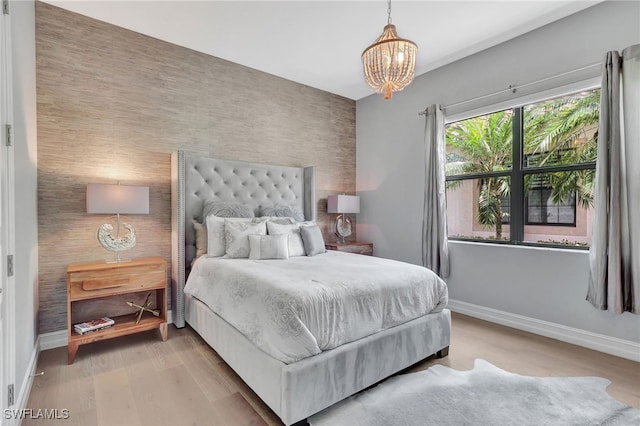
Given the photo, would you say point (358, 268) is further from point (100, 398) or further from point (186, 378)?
point (100, 398)

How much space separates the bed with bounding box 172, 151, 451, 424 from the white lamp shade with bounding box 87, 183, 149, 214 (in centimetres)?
41

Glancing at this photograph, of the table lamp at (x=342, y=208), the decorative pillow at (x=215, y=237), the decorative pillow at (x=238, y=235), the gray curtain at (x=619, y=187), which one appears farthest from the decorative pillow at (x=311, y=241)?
the gray curtain at (x=619, y=187)

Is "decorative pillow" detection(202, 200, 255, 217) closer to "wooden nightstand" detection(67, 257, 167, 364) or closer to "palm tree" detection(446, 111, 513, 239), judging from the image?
"wooden nightstand" detection(67, 257, 167, 364)

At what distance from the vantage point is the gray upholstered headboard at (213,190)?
3.11m

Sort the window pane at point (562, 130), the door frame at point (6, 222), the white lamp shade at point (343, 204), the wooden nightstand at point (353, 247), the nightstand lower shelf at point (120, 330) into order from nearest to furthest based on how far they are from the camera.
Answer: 1. the door frame at point (6, 222)
2. the nightstand lower shelf at point (120, 330)
3. the window pane at point (562, 130)
4. the wooden nightstand at point (353, 247)
5. the white lamp shade at point (343, 204)

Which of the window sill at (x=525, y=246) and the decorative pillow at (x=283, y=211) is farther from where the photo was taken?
the decorative pillow at (x=283, y=211)

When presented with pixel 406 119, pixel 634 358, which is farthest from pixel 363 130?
pixel 634 358

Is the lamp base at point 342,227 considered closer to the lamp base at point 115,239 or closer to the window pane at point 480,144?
the window pane at point 480,144

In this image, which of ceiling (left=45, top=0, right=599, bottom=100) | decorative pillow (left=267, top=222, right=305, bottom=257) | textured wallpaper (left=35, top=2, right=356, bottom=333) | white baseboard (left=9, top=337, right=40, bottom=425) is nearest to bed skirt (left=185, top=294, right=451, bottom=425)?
decorative pillow (left=267, top=222, right=305, bottom=257)

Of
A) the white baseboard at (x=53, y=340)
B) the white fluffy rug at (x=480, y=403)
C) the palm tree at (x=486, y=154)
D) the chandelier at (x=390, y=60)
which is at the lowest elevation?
the white fluffy rug at (x=480, y=403)

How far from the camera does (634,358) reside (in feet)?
8.14

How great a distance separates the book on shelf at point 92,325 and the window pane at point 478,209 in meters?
3.74

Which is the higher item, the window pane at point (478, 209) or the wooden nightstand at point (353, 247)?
the window pane at point (478, 209)

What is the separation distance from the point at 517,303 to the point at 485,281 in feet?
1.19
